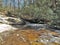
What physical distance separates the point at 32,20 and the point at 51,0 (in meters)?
3.28

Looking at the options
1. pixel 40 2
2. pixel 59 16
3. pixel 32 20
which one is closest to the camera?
pixel 59 16

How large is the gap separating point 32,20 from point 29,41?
6653mm

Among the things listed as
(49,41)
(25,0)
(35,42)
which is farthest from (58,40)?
(25,0)

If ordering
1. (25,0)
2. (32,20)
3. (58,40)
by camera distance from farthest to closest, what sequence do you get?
(25,0) → (32,20) → (58,40)

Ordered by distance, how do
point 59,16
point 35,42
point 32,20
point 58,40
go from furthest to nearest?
point 32,20 < point 59,16 < point 58,40 < point 35,42

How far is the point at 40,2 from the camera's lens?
14125 millimetres

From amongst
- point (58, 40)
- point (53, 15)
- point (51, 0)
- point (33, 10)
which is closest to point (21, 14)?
point (33, 10)

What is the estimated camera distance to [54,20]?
32.8ft

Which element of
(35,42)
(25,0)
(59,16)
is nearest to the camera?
(35,42)

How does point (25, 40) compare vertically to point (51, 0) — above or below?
below

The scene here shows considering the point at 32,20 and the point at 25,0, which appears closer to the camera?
the point at 32,20

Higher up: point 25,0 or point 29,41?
point 25,0

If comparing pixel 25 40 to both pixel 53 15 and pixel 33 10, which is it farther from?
pixel 33 10

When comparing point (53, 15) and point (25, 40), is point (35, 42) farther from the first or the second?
point (53, 15)
